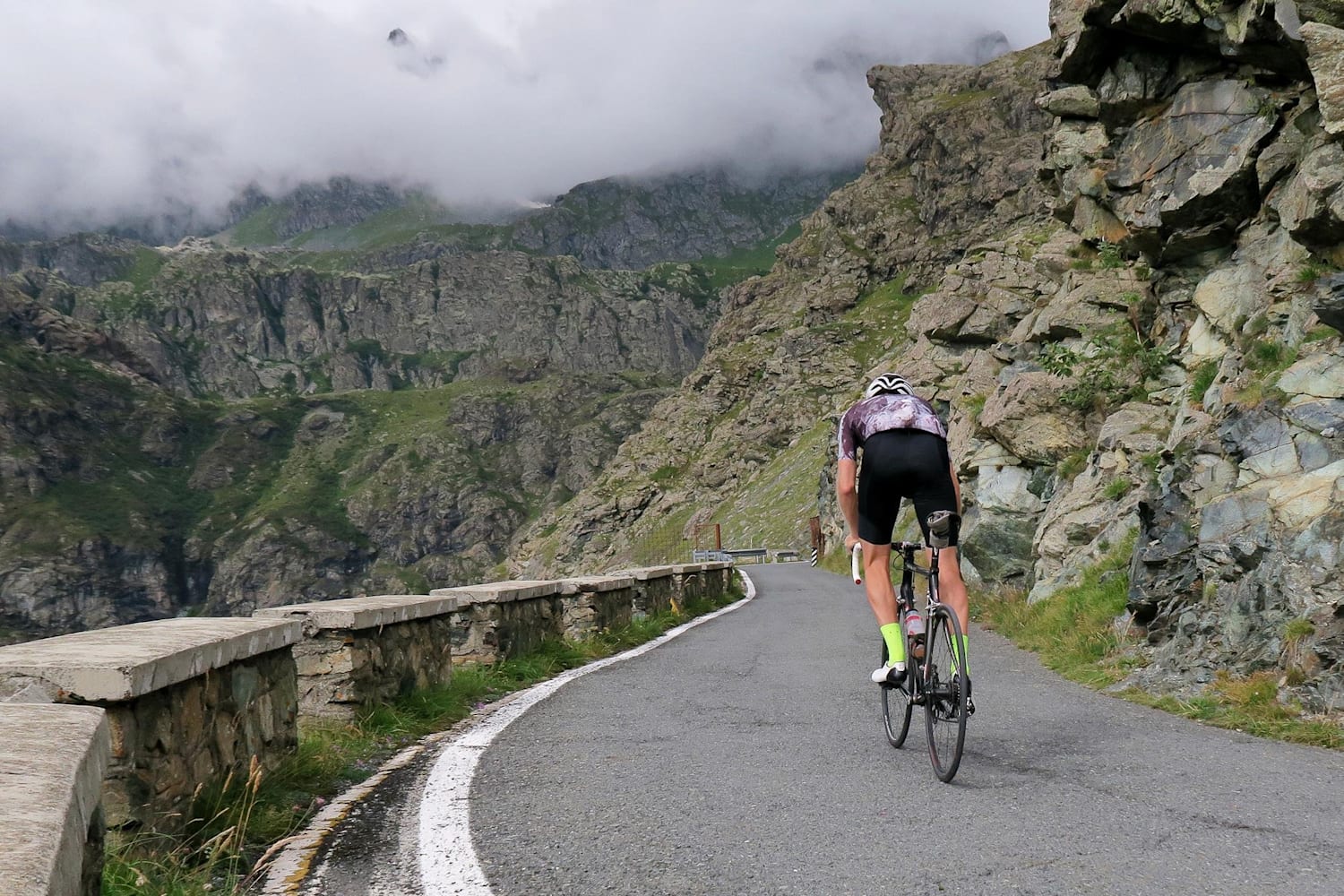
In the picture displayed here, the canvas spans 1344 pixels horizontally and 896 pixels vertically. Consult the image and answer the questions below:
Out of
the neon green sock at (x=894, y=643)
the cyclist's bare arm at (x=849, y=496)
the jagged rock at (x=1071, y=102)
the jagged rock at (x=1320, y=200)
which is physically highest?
the jagged rock at (x=1071, y=102)

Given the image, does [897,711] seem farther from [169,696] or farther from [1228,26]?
[1228,26]

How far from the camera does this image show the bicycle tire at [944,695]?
168 inches

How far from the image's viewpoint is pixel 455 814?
412cm

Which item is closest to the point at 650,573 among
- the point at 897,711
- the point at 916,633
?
the point at 897,711

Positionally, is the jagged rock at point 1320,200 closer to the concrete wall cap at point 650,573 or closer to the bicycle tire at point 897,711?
the bicycle tire at point 897,711

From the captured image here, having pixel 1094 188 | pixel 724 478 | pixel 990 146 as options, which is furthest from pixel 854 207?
pixel 1094 188

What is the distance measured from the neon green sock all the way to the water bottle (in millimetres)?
60

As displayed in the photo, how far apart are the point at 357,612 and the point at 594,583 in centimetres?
599

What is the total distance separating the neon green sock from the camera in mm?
4898

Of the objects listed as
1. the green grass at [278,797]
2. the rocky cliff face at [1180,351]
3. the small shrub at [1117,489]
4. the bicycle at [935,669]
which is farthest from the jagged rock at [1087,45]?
the green grass at [278,797]

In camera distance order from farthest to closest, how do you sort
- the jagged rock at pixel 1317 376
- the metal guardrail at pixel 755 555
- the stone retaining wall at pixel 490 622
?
1. the metal guardrail at pixel 755 555
2. the stone retaining wall at pixel 490 622
3. the jagged rock at pixel 1317 376

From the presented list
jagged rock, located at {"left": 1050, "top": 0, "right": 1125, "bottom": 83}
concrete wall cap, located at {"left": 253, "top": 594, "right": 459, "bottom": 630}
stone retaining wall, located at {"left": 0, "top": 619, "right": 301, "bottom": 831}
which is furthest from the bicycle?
jagged rock, located at {"left": 1050, "top": 0, "right": 1125, "bottom": 83}

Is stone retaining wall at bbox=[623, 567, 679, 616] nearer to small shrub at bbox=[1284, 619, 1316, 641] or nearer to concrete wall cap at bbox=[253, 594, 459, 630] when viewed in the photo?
concrete wall cap at bbox=[253, 594, 459, 630]

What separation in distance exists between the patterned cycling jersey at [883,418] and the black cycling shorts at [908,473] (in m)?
0.04
